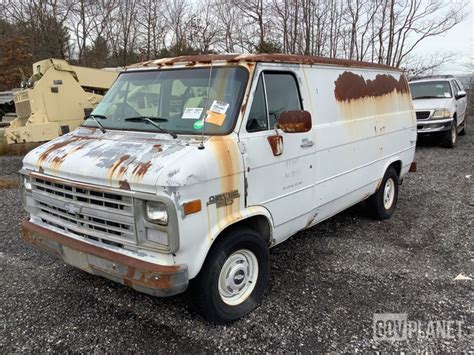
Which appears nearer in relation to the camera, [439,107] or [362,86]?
[362,86]

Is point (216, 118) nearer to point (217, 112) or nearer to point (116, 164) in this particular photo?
point (217, 112)

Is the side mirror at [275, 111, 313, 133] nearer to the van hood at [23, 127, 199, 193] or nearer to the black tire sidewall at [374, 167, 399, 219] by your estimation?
the van hood at [23, 127, 199, 193]

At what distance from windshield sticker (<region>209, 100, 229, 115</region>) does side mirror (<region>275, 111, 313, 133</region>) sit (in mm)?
489

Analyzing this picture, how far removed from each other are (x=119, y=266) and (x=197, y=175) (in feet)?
2.88

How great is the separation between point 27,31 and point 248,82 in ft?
96.3

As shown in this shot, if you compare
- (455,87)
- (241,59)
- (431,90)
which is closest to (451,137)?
(431,90)

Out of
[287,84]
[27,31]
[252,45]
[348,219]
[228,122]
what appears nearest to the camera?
[228,122]

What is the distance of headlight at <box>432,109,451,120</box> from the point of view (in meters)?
11.4

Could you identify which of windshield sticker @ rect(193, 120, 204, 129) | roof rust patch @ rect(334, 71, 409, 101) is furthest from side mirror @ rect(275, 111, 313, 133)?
roof rust patch @ rect(334, 71, 409, 101)

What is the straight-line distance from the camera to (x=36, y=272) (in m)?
4.27

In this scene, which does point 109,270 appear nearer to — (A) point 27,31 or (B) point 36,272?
(B) point 36,272

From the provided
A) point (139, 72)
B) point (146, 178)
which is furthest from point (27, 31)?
point (146, 178)

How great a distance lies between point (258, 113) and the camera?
3.45 m

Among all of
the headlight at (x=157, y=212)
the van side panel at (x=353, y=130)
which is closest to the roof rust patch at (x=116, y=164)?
the headlight at (x=157, y=212)
